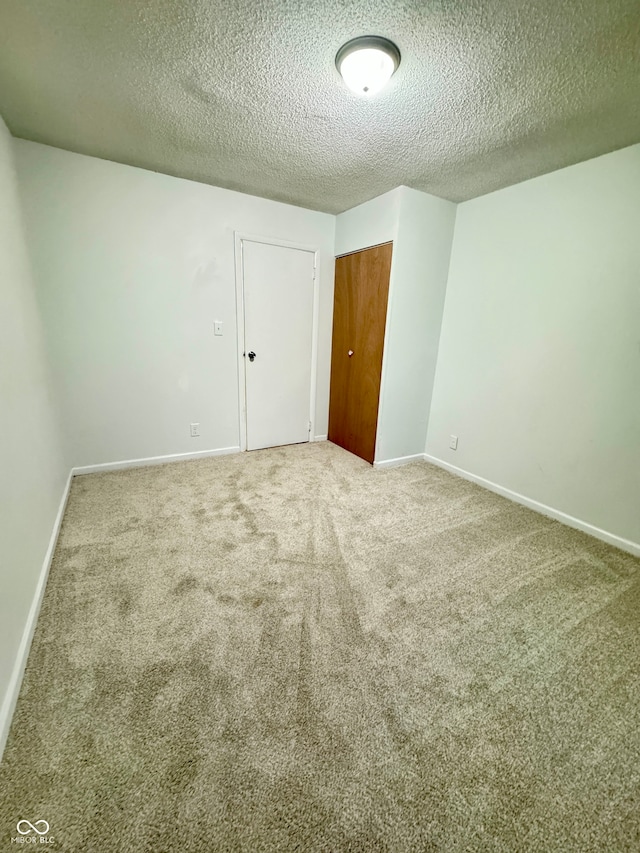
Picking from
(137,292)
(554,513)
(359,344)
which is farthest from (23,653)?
Result: (554,513)

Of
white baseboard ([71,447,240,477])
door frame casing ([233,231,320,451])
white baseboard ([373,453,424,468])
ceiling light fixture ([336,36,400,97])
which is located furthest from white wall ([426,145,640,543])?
white baseboard ([71,447,240,477])

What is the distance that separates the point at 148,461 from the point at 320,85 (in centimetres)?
279

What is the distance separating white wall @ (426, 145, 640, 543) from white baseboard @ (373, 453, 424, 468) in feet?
1.52

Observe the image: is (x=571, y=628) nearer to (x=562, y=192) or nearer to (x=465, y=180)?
(x=562, y=192)

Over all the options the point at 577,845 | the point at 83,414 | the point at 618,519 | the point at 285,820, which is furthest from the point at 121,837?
the point at 618,519

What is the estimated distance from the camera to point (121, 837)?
81 centimetres

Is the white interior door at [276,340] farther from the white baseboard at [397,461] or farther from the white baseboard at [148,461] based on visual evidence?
the white baseboard at [397,461]

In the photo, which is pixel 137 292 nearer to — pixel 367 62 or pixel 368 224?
pixel 368 224

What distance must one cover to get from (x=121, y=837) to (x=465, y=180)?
11.5 ft

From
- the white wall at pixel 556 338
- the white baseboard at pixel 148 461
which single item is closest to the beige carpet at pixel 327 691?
the white wall at pixel 556 338

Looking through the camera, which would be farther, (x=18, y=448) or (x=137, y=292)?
(x=137, y=292)

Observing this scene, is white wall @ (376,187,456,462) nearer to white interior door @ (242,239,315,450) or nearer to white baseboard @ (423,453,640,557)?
white baseboard @ (423,453,640,557)

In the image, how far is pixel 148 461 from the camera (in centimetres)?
289
